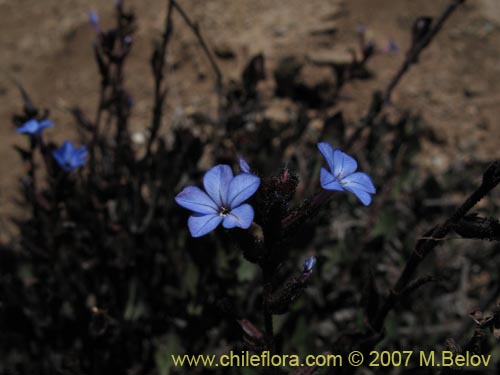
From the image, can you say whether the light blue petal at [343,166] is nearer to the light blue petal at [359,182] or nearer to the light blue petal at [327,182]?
the light blue petal at [359,182]

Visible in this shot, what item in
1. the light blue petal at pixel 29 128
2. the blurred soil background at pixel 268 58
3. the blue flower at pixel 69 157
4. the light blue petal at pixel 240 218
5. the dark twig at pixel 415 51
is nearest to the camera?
the light blue petal at pixel 240 218

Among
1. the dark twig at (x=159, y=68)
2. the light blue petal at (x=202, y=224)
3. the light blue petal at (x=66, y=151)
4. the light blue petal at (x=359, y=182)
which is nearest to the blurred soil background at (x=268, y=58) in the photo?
the dark twig at (x=159, y=68)

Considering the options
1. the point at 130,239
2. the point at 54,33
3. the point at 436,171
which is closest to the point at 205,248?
the point at 130,239

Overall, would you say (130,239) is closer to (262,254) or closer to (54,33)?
(262,254)

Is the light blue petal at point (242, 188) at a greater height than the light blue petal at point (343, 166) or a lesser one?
lesser

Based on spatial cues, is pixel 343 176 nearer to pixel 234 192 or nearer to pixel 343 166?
pixel 343 166

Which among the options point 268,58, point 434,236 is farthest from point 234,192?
point 268,58

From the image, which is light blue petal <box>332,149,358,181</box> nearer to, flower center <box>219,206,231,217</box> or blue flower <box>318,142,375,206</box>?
blue flower <box>318,142,375,206</box>
